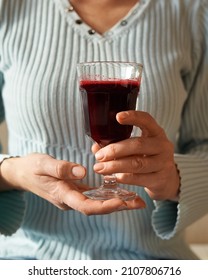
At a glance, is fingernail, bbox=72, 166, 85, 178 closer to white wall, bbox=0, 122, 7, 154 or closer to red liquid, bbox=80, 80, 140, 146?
red liquid, bbox=80, 80, 140, 146

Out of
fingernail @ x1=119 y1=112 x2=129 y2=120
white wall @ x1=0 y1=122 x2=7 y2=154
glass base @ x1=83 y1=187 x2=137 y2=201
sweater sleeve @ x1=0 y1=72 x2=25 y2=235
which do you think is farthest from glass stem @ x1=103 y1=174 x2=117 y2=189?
white wall @ x1=0 y1=122 x2=7 y2=154

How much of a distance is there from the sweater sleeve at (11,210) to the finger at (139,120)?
0.34m

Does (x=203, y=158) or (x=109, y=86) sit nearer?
(x=109, y=86)

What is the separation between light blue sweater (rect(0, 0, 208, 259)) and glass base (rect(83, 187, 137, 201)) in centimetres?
19

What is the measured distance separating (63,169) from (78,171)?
0.08 feet

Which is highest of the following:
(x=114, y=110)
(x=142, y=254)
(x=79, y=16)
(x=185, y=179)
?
(x=79, y=16)

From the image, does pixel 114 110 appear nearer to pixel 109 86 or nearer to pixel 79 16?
pixel 109 86

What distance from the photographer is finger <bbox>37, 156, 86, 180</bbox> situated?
80 centimetres

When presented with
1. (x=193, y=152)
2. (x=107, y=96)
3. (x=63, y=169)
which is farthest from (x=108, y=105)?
(x=193, y=152)

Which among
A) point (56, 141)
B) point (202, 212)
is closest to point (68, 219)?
point (56, 141)

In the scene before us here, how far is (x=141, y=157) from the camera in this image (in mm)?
821

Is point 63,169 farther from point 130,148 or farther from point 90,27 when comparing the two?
point 90,27

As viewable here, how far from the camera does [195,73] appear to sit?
3.85ft
